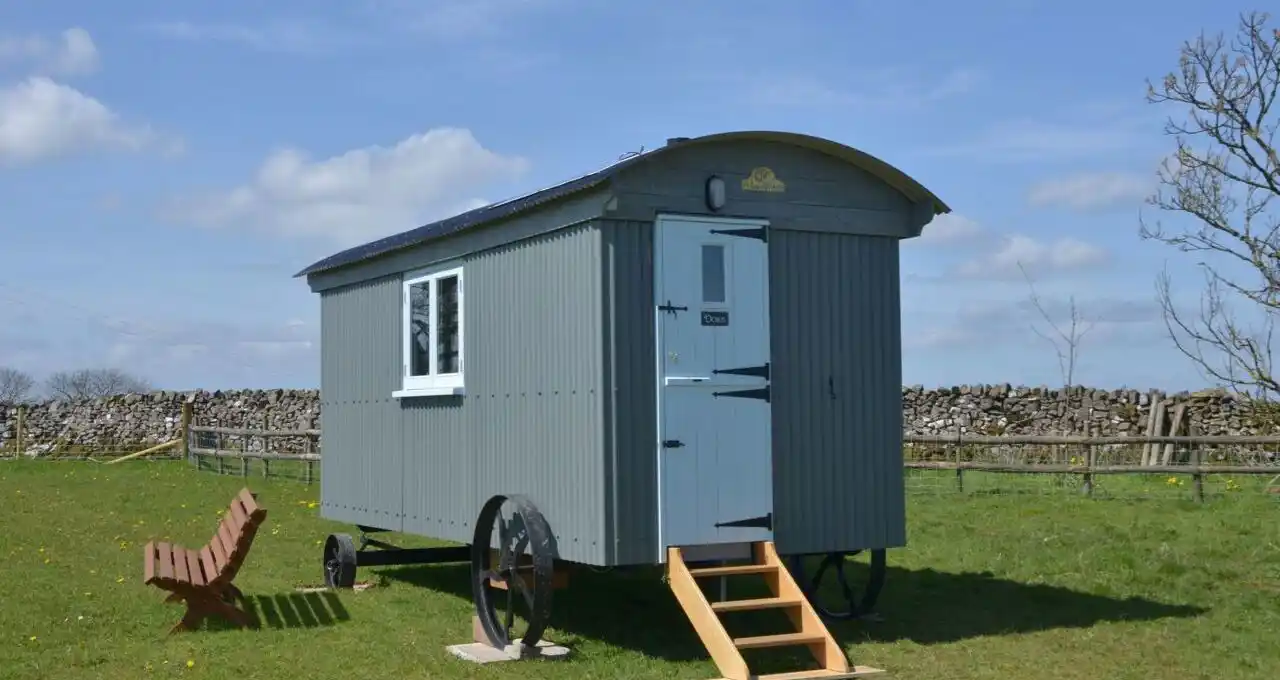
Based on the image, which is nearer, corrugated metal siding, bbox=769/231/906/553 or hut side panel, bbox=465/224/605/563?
hut side panel, bbox=465/224/605/563

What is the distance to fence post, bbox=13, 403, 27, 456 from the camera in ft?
94.8

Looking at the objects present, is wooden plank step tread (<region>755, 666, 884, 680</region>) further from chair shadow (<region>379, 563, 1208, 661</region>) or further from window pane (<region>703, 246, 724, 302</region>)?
window pane (<region>703, 246, 724, 302</region>)

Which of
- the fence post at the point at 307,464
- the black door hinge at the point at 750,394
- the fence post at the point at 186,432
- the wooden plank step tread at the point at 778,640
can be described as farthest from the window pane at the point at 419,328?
the fence post at the point at 186,432

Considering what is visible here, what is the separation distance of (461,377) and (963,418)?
14.6 m

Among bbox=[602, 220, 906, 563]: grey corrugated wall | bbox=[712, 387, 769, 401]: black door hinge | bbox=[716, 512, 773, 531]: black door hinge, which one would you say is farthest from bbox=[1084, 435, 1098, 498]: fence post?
bbox=[712, 387, 769, 401]: black door hinge

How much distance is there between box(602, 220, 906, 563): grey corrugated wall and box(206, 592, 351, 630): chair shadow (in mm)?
2958

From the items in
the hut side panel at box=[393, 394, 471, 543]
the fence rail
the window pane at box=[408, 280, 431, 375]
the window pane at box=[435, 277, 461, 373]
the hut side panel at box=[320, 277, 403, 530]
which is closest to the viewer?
the hut side panel at box=[393, 394, 471, 543]

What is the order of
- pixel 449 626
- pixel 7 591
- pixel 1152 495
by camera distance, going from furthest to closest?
pixel 1152 495 → pixel 7 591 → pixel 449 626

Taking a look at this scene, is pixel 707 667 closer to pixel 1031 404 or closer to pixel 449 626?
pixel 449 626

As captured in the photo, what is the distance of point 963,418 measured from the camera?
927 inches

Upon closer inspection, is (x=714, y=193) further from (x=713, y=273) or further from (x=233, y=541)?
(x=233, y=541)

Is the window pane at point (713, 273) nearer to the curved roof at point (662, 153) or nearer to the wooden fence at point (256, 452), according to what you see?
the curved roof at point (662, 153)

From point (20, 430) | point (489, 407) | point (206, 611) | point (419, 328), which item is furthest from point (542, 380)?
point (20, 430)

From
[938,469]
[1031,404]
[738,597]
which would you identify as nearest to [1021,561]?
[738,597]
